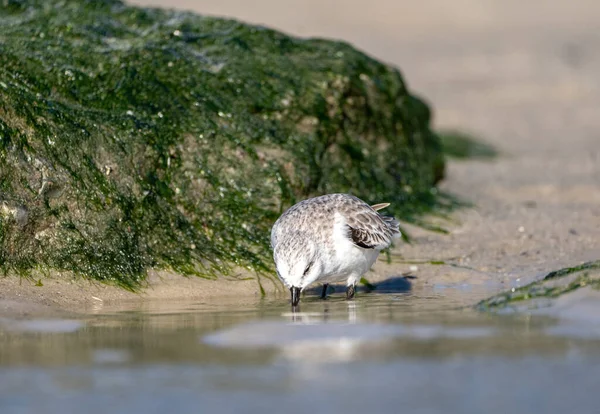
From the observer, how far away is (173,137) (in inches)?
311

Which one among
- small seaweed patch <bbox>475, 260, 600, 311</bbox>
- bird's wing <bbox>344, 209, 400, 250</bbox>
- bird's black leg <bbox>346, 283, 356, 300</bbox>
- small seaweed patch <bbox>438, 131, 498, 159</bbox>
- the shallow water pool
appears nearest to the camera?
the shallow water pool

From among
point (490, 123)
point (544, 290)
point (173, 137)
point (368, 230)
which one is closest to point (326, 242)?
point (368, 230)

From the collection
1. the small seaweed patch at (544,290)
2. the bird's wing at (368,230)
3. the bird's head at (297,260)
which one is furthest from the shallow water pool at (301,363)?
the bird's wing at (368,230)

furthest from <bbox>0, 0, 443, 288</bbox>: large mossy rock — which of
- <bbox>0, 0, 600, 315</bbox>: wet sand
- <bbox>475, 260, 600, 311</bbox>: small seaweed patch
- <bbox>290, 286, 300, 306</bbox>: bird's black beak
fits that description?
<bbox>475, 260, 600, 311</bbox>: small seaweed patch

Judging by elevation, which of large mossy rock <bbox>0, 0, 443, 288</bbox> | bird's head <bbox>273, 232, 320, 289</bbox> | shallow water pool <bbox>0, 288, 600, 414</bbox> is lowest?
shallow water pool <bbox>0, 288, 600, 414</bbox>

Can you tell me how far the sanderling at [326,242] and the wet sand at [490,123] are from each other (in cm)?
64

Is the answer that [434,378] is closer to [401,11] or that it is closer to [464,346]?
[464,346]

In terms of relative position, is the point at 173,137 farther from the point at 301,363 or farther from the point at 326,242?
the point at 301,363

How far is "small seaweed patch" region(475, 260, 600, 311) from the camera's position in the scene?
19.3 feet

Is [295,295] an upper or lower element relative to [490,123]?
lower

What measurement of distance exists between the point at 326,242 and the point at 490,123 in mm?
11497

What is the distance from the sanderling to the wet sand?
640mm

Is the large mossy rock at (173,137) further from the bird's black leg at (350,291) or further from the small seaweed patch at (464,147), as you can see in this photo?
the small seaweed patch at (464,147)

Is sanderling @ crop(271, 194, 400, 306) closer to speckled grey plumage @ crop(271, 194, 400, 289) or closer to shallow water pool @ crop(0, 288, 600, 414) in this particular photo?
speckled grey plumage @ crop(271, 194, 400, 289)
